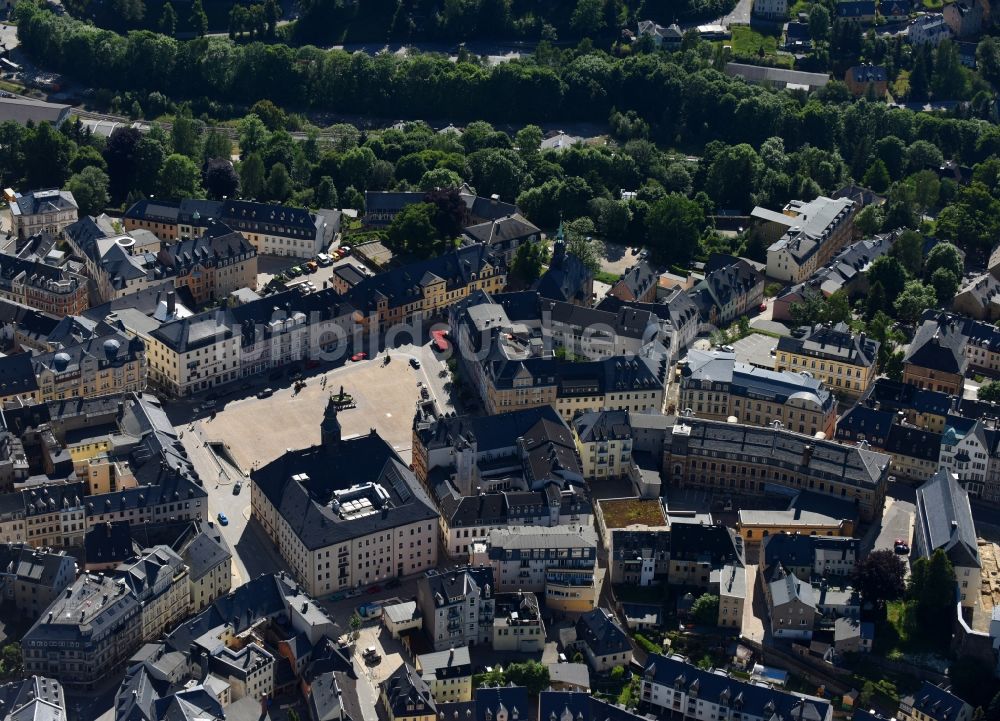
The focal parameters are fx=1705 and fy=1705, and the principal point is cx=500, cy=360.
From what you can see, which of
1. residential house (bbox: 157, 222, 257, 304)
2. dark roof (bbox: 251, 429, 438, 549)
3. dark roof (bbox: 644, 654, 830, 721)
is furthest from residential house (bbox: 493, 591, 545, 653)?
residential house (bbox: 157, 222, 257, 304)

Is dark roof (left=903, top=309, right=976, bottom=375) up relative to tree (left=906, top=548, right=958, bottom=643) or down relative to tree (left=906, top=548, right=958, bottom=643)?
up

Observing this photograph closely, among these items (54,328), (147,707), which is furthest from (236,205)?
(147,707)

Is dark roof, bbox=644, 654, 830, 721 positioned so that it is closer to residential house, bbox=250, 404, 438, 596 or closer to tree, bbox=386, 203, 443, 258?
residential house, bbox=250, 404, 438, 596

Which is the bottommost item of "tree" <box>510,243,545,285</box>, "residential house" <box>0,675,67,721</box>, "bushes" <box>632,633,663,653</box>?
"bushes" <box>632,633,663,653</box>

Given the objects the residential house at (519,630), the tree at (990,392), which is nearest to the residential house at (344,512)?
the residential house at (519,630)

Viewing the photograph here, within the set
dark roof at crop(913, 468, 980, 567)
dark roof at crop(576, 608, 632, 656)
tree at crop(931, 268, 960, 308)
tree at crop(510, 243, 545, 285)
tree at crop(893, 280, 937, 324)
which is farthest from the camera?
tree at crop(931, 268, 960, 308)
